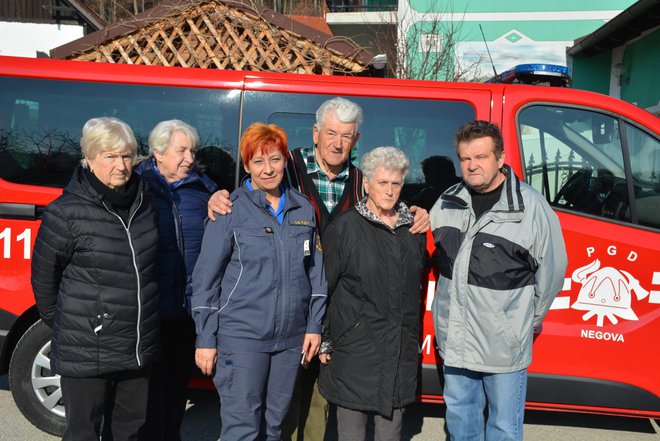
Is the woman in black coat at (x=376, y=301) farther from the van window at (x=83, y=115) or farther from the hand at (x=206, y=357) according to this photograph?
the van window at (x=83, y=115)

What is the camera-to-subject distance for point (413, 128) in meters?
3.14

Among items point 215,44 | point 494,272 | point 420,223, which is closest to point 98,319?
point 420,223

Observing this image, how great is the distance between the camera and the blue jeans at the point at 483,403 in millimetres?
2412

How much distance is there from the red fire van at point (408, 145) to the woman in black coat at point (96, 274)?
0.95m

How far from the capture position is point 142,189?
2.28 m

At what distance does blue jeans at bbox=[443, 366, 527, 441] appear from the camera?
241 cm

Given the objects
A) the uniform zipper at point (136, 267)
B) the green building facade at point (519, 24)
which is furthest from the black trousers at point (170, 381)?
the green building facade at point (519, 24)

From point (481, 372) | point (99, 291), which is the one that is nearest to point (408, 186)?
point (481, 372)

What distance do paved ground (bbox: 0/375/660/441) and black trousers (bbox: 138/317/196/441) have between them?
63cm

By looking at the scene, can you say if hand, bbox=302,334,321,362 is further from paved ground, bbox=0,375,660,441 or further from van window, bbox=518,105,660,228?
van window, bbox=518,105,660,228

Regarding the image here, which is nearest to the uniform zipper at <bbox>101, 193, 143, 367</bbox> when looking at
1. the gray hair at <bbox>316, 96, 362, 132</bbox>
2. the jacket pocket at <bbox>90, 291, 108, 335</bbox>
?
Result: the jacket pocket at <bbox>90, 291, 108, 335</bbox>

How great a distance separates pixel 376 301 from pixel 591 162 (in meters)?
1.57

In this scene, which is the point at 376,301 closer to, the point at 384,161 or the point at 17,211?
the point at 384,161

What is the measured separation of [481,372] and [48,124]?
259 centimetres
